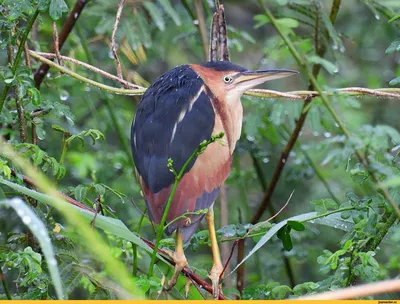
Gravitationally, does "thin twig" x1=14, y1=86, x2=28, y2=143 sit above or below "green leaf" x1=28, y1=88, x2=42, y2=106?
below

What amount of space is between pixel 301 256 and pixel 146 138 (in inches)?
44.4

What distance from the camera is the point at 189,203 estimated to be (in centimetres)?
223

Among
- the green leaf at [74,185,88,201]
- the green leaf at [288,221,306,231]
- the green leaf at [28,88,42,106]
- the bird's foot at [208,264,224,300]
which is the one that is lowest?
the bird's foot at [208,264,224,300]

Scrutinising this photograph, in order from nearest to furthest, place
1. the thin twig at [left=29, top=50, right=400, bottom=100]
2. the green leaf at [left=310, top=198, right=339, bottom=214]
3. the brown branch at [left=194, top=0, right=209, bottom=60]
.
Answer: the green leaf at [left=310, top=198, right=339, bottom=214] → the thin twig at [left=29, top=50, right=400, bottom=100] → the brown branch at [left=194, top=0, right=209, bottom=60]

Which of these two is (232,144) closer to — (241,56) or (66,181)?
(66,181)

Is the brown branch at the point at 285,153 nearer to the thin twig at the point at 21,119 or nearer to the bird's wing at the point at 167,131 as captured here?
the bird's wing at the point at 167,131

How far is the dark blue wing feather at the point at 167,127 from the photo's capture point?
2.16 m

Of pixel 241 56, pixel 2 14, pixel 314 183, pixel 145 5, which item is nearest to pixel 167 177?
pixel 2 14

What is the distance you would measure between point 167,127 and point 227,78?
0.36m

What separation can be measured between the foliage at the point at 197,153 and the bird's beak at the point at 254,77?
158mm

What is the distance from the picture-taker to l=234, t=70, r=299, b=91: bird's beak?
7.80ft

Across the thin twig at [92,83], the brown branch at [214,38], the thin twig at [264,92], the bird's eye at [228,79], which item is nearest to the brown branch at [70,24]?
the thin twig at [264,92]

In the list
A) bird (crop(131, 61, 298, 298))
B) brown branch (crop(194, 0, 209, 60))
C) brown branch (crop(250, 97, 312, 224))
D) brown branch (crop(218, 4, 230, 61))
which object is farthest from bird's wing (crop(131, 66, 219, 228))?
brown branch (crop(194, 0, 209, 60))

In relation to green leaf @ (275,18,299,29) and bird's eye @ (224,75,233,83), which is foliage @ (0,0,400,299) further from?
bird's eye @ (224,75,233,83)
